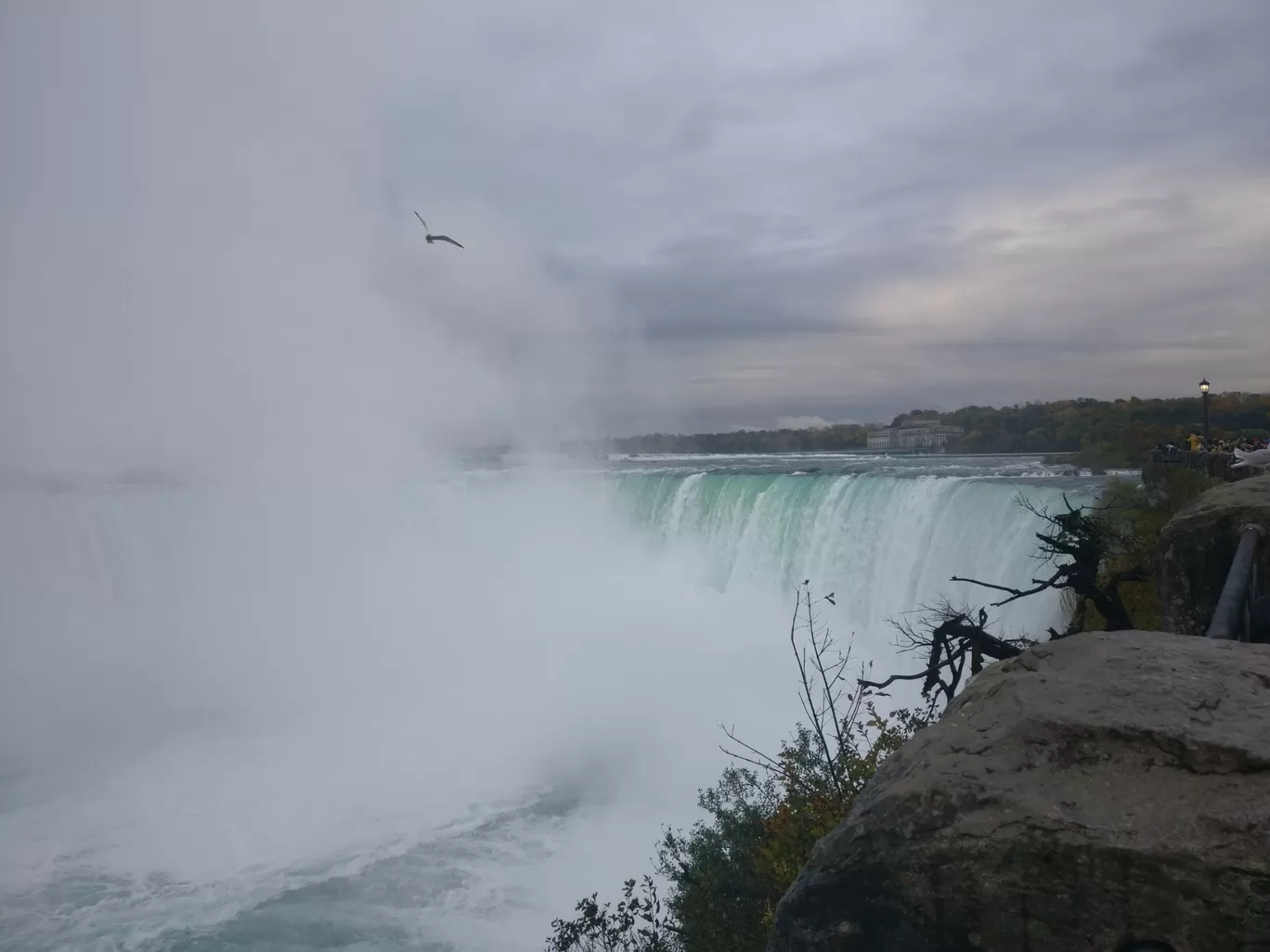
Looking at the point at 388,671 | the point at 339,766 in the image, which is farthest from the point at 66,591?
the point at 339,766

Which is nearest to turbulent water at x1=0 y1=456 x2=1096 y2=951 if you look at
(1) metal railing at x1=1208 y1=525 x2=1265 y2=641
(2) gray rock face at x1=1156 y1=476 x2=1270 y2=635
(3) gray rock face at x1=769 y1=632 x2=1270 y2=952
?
→ (2) gray rock face at x1=1156 y1=476 x2=1270 y2=635

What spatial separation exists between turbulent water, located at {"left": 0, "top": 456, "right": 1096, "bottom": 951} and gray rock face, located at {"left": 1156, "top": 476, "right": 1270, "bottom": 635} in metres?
9.05

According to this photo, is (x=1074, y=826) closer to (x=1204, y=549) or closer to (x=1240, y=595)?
(x=1240, y=595)

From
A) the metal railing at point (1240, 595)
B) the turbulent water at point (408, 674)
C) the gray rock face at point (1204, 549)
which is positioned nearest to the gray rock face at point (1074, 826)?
the metal railing at point (1240, 595)

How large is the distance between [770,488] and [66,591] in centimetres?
2495

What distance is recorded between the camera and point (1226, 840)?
5.31ft

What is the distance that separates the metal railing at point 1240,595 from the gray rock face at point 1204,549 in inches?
3.4

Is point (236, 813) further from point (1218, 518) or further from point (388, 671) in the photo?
point (1218, 518)

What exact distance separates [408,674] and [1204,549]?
26.3 meters

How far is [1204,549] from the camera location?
4.07 meters

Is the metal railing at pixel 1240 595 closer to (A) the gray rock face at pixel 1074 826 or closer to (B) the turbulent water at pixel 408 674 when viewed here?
(A) the gray rock face at pixel 1074 826

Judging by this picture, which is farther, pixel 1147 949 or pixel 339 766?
pixel 339 766

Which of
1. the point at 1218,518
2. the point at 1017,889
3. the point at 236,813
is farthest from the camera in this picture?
the point at 236,813

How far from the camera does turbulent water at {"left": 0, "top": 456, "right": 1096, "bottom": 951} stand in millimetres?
13430
